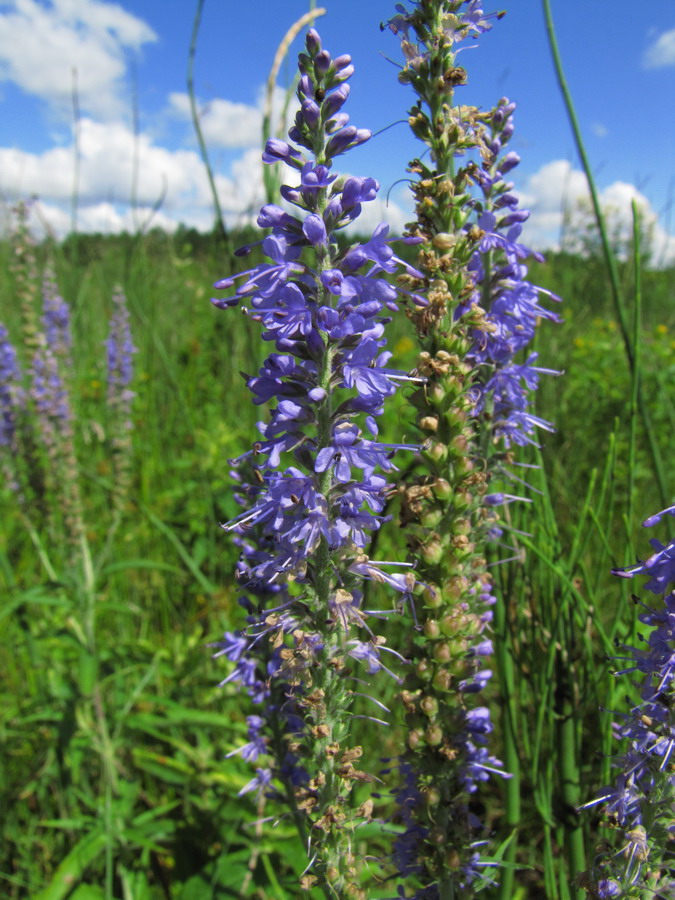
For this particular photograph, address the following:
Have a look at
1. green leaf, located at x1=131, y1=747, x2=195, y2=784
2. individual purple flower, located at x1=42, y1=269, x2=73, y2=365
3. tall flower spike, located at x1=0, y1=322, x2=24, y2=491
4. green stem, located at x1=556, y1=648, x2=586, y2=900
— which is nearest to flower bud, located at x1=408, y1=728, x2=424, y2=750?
green stem, located at x1=556, y1=648, x2=586, y2=900

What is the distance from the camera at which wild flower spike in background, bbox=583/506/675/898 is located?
102 cm

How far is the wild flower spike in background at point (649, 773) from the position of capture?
40.2 inches

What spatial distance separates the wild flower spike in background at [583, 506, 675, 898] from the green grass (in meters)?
0.37

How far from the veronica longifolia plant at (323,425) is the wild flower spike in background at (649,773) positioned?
1.38 feet

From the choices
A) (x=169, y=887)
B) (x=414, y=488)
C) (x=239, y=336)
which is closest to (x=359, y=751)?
(x=414, y=488)

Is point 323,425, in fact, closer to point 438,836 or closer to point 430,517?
point 430,517

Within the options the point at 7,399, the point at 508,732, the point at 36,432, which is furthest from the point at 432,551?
the point at 7,399

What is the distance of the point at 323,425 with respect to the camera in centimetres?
118

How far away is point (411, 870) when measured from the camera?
1.41 meters

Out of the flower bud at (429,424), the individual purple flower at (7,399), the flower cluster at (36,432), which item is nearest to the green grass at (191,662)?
the flower cluster at (36,432)

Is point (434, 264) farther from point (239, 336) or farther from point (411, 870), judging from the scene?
point (239, 336)

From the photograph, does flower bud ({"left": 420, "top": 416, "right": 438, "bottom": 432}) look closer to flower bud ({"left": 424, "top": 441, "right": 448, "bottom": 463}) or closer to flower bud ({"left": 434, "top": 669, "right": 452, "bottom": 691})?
Result: flower bud ({"left": 424, "top": 441, "right": 448, "bottom": 463})

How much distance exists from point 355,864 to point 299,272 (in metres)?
1.18

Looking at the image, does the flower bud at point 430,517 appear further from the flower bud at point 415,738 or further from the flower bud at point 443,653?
the flower bud at point 415,738
